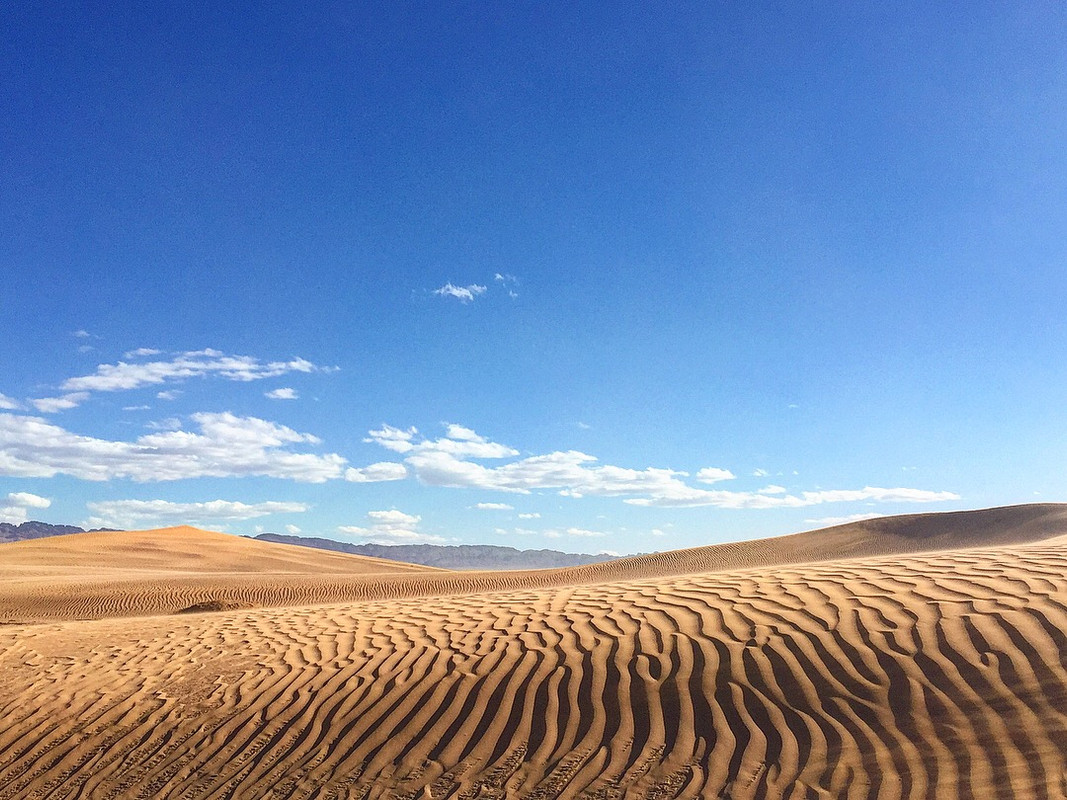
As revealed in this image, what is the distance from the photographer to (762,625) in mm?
6828

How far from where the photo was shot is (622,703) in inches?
230

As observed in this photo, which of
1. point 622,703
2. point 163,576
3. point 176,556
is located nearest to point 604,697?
point 622,703

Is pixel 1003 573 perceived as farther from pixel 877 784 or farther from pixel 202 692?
pixel 202 692

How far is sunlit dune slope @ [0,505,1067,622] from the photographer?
21391mm

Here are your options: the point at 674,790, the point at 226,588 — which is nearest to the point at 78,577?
the point at 226,588

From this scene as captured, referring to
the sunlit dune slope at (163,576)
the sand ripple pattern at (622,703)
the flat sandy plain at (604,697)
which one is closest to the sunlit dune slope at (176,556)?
the sunlit dune slope at (163,576)

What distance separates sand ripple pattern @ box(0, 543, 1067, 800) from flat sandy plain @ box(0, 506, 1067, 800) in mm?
20

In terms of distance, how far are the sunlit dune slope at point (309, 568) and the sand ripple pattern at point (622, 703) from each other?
31.0 feet

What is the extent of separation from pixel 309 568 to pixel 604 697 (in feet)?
104

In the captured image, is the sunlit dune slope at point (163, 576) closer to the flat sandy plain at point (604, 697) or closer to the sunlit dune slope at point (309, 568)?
the sunlit dune slope at point (309, 568)

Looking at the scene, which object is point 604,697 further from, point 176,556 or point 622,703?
point 176,556

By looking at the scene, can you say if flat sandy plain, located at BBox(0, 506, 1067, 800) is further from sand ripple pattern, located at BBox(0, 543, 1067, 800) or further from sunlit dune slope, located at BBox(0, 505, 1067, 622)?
sunlit dune slope, located at BBox(0, 505, 1067, 622)

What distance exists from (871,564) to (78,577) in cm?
2537

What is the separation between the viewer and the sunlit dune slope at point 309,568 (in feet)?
70.2
